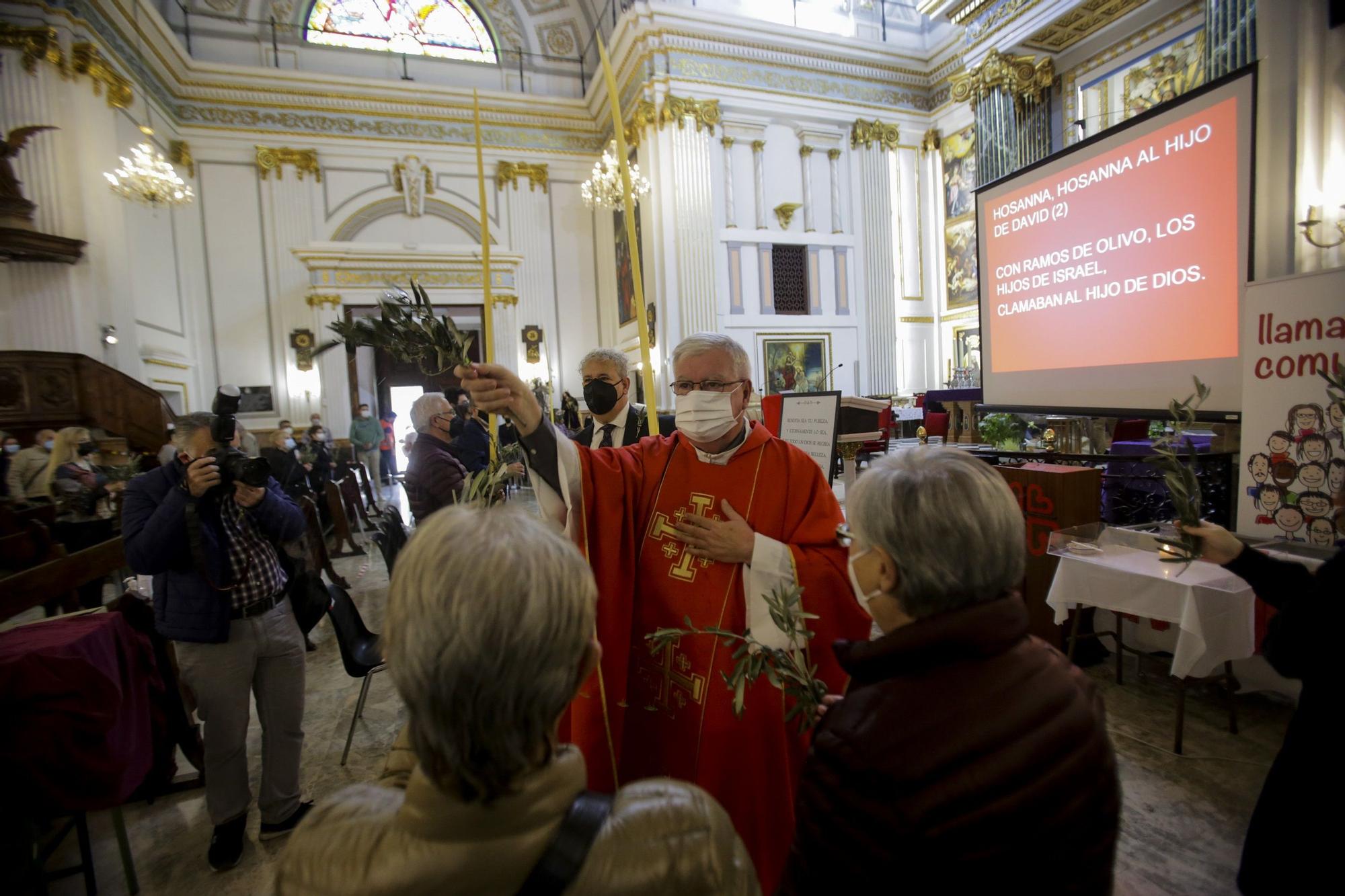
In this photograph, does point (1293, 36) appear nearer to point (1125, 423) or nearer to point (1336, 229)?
point (1336, 229)

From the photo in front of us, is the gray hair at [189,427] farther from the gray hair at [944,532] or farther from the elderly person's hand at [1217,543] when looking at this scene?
the elderly person's hand at [1217,543]

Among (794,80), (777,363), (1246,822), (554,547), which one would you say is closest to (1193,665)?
(1246,822)

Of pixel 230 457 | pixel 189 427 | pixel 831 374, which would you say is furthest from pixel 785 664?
pixel 831 374

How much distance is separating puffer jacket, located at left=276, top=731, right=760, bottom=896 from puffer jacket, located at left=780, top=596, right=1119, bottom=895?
17cm

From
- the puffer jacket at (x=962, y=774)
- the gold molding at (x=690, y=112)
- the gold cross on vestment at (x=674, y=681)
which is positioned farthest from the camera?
the gold molding at (x=690, y=112)

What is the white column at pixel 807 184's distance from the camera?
12.7 metres

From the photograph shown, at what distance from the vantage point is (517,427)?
1602mm

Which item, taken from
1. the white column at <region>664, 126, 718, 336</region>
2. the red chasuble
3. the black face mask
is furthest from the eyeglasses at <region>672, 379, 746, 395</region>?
the white column at <region>664, 126, 718, 336</region>

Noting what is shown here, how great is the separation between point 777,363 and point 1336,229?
918 centimetres

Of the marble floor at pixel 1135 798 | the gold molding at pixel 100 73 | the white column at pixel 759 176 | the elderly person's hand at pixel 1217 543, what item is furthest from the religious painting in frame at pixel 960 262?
the gold molding at pixel 100 73

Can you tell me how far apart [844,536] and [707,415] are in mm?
604

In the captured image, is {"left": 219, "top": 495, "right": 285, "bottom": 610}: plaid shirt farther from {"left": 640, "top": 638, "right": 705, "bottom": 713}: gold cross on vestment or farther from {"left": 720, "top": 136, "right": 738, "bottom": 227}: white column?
{"left": 720, "top": 136, "right": 738, "bottom": 227}: white column

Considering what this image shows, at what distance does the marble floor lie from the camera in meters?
2.08

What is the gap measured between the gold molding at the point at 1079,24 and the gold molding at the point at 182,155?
1377 centimetres
